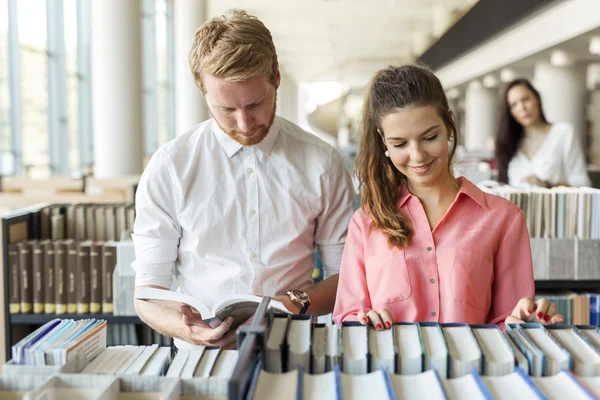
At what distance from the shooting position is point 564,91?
34.2 feet

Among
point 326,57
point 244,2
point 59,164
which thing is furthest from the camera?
point 326,57

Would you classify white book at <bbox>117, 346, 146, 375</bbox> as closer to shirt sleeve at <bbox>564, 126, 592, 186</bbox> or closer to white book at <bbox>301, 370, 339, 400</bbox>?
white book at <bbox>301, 370, 339, 400</bbox>

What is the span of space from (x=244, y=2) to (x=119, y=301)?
11315mm

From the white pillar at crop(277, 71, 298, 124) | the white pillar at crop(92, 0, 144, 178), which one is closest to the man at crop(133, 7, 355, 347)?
the white pillar at crop(92, 0, 144, 178)

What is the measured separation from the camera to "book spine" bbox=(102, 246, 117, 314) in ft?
9.78

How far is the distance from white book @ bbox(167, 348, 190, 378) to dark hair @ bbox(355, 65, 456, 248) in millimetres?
698

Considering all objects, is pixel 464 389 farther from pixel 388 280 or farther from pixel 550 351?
pixel 388 280

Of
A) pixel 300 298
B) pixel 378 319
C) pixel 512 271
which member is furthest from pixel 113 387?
pixel 512 271

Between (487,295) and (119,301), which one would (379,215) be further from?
(119,301)

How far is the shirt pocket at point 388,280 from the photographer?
1562mm

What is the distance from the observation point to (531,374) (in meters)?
0.97

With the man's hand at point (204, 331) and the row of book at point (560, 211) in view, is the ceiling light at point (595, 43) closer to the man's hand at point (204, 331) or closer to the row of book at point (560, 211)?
the row of book at point (560, 211)

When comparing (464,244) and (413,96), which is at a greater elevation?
(413,96)

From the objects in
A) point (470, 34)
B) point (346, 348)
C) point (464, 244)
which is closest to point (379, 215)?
point (464, 244)
